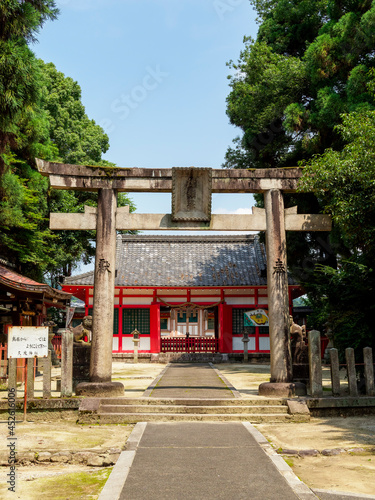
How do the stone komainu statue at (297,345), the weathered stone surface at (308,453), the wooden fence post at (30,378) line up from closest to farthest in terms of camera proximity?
the weathered stone surface at (308,453) < the wooden fence post at (30,378) < the stone komainu statue at (297,345)

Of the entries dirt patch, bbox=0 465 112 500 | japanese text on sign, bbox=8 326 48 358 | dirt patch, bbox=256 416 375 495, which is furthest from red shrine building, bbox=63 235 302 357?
dirt patch, bbox=0 465 112 500

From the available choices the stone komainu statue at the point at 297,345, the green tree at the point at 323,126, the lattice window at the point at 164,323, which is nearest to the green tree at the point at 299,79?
the green tree at the point at 323,126

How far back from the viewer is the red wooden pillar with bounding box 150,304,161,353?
23.0m

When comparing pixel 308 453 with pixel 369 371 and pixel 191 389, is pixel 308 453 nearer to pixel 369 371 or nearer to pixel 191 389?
pixel 369 371

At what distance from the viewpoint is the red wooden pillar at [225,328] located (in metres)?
23.1

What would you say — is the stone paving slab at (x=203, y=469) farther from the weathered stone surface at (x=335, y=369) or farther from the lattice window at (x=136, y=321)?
the lattice window at (x=136, y=321)

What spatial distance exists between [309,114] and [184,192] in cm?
843

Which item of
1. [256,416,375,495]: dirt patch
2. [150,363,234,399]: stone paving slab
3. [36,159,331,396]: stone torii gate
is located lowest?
[256,416,375,495]: dirt patch

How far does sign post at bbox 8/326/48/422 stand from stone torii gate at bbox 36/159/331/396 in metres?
1.55

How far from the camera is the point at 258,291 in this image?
23578mm

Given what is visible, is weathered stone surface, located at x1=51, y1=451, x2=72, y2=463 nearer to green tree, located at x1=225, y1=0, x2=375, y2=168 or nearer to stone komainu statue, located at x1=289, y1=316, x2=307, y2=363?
stone komainu statue, located at x1=289, y1=316, x2=307, y2=363

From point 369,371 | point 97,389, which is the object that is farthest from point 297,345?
point 97,389

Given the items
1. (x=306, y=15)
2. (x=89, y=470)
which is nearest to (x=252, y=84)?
(x=306, y=15)

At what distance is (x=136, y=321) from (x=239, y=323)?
5603 mm
